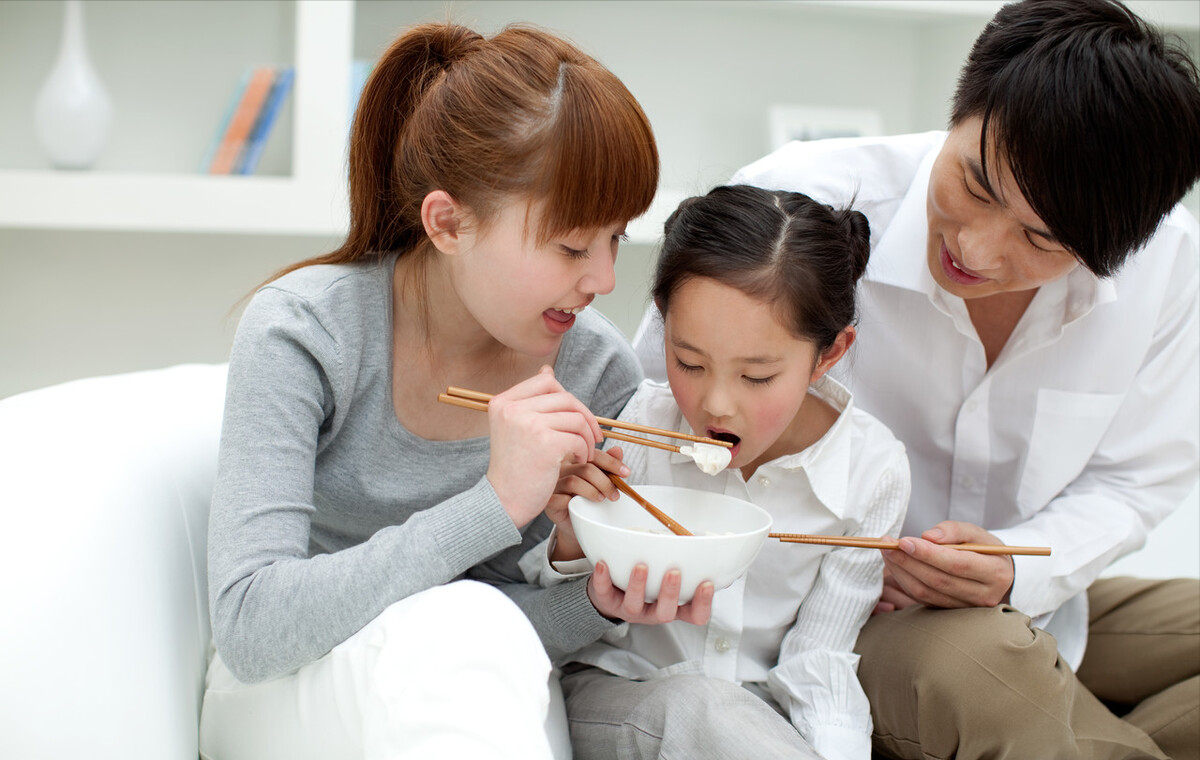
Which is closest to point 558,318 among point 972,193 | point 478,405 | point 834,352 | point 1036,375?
point 478,405

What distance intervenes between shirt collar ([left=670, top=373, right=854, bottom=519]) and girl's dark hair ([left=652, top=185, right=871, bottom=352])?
0.42 ft

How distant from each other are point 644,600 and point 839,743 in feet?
1.02

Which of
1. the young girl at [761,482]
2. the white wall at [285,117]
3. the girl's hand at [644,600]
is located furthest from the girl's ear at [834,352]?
the white wall at [285,117]

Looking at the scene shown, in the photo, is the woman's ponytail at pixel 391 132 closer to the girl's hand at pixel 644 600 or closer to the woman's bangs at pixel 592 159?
the woman's bangs at pixel 592 159

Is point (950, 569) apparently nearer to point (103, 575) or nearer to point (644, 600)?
point (644, 600)

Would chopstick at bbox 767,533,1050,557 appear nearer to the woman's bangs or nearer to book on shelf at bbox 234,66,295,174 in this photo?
the woman's bangs

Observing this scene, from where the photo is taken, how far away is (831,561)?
1.41 m

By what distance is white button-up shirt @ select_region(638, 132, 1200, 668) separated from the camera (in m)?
1.60

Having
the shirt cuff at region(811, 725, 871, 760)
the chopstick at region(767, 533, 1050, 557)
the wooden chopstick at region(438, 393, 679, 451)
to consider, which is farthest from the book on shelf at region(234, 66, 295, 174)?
the shirt cuff at region(811, 725, 871, 760)

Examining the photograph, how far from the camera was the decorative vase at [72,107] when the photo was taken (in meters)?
2.16

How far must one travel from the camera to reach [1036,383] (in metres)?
1.65

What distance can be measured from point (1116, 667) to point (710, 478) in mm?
778

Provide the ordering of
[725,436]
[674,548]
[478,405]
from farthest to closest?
[725,436] → [478,405] → [674,548]

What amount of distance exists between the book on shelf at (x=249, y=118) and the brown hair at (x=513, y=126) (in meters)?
1.04
